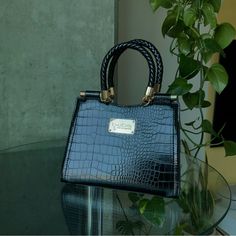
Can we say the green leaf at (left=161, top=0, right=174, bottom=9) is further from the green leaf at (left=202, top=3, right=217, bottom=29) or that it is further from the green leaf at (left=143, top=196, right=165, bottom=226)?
the green leaf at (left=143, top=196, right=165, bottom=226)

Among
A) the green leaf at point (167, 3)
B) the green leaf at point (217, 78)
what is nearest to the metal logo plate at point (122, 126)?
the green leaf at point (217, 78)

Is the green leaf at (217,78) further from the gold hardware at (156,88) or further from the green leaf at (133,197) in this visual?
the green leaf at (133,197)

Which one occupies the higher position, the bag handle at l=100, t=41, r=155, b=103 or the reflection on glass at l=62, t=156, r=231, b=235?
the bag handle at l=100, t=41, r=155, b=103

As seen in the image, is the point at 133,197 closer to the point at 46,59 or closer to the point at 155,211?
the point at 155,211

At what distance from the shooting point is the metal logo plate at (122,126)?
0.74m

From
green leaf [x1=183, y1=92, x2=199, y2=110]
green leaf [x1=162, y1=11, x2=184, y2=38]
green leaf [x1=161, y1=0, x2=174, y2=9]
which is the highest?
green leaf [x1=161, y1=0, x2=174, y2=9]

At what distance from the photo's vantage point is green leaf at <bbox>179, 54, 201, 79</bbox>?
0.88 meters

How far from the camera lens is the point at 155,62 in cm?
76

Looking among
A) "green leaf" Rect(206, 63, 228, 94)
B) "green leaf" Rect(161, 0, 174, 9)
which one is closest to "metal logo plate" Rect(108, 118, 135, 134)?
"green leaf" Rect(206, 63, 228, 94)

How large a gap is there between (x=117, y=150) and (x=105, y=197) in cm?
14

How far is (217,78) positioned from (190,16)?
0.18 metres

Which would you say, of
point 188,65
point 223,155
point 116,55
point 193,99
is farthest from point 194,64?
point 223,155

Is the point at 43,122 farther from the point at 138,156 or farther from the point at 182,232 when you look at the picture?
the point at 182,232

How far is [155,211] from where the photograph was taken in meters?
0.74
